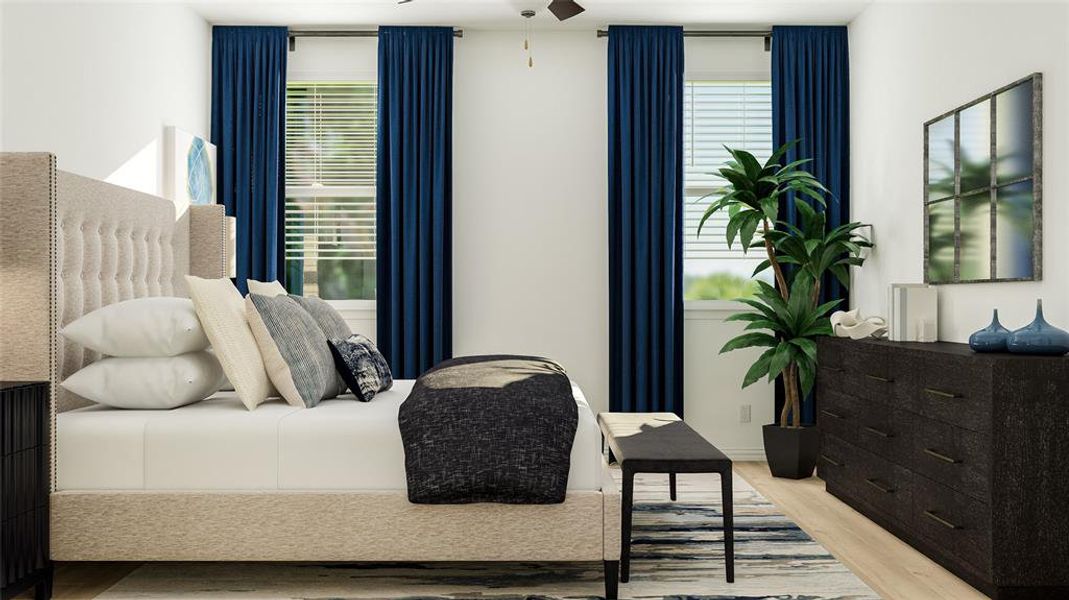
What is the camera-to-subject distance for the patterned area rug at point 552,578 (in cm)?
257

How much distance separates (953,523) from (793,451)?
158 cm

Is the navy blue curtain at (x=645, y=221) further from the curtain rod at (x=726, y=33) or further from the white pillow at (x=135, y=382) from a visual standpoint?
the white pillow at (x=135, y=382)

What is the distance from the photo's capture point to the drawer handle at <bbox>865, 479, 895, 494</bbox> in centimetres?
325

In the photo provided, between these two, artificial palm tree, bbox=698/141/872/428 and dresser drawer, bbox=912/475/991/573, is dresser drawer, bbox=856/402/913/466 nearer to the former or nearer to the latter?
dresser drawer, bbox=912/475/991/573

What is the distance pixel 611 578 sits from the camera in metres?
2.49

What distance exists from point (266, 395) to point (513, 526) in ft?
3.27

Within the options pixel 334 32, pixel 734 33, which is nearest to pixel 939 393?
pixel 734 33

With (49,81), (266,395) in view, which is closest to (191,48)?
(49,81)

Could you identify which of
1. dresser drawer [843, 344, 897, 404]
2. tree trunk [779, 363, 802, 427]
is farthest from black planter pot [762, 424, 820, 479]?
dresser drawer [843, 344, 897, 404]

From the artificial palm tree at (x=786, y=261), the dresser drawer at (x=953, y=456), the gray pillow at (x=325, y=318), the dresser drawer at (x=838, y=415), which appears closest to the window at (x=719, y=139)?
the artificial palm tree at (x=786, y=261)

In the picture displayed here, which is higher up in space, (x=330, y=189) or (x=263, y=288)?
(x=330, y=189)

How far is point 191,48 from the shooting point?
4.58 m

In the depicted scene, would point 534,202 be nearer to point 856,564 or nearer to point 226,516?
point 856,564

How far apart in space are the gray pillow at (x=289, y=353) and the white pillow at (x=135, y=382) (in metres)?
0.26
